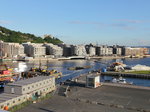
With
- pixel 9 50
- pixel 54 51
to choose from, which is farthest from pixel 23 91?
pixel 54 51

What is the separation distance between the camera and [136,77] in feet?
138

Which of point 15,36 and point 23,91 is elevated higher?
point 15,36

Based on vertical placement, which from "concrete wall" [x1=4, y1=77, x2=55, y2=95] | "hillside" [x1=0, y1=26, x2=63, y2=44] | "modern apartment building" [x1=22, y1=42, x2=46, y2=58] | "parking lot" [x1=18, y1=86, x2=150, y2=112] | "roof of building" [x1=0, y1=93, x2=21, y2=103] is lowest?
"parking lot" [x1=18, y1=86, x2=150, y2=112]

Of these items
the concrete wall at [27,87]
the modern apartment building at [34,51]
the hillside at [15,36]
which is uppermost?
the hillside at [15,36]

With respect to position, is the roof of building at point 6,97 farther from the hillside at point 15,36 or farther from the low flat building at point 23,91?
the hillside at point 15,36

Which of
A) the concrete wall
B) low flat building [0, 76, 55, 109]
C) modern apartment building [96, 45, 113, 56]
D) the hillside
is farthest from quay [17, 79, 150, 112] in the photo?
the hillside

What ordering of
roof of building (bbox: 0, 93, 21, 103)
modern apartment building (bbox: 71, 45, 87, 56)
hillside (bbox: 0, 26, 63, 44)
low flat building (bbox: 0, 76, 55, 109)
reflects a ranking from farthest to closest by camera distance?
hillside (bbox: 0, 26, 63, 44), modern apartment building (bbox: 71, 45, 87, 56), low flat building (bbox: 0, 76, 55, 109), roof of building (bbox: 0, 93, 21, 103)

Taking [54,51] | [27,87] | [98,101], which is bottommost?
[98,101]

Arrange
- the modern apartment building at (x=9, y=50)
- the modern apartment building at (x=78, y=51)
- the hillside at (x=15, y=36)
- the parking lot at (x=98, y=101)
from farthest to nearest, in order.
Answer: the hillside at (x=15, y=36) → the modern apartment building at (x=78, y=51) → the modern apartment building at (x=9, y=50) → the parking lot at (x=98, y=101)

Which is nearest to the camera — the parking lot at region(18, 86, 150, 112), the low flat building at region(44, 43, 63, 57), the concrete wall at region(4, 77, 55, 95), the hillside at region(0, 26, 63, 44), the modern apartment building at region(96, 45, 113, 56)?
the parking lot at region(18, 86, 150, 112)

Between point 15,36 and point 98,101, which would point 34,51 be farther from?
point 98,101

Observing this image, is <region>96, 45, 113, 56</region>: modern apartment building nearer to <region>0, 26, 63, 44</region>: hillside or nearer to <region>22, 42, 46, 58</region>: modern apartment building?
<region>22, 42, 46, 58</region>: modern apartment building

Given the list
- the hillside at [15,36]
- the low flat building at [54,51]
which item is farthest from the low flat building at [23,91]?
the hillside at [15,36]

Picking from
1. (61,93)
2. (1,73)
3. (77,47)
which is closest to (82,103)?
(61,93)
